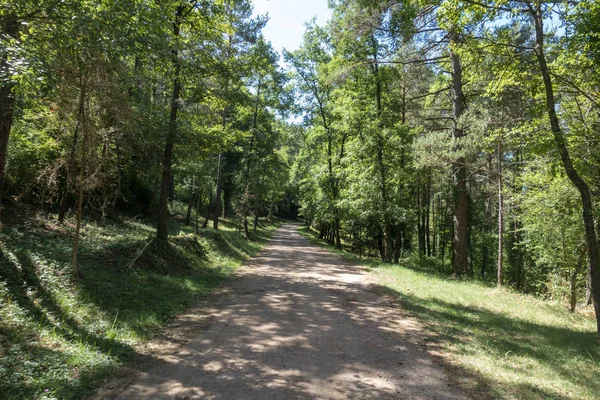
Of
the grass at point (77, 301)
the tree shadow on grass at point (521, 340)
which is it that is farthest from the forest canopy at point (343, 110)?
the tree shadow on grass at point (521, 340)

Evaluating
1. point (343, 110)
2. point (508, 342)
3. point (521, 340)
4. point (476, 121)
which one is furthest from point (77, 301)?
point (343, 110)

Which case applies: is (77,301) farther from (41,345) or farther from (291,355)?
(291,355)

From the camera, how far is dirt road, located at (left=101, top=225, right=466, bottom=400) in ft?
13.6

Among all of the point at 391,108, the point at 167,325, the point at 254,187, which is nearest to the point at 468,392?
the point at 167,325

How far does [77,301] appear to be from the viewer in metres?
6.20

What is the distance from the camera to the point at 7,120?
6922 mm

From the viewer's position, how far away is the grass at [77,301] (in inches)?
163

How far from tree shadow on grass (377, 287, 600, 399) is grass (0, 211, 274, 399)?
17.7 feet

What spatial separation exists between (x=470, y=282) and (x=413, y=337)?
859cm

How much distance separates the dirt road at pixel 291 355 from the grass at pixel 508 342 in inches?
21.5

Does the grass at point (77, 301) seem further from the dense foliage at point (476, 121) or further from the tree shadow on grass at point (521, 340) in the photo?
the dense foliage at point (476, 121)

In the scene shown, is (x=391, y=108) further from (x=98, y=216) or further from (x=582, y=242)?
(x=98, y=216)

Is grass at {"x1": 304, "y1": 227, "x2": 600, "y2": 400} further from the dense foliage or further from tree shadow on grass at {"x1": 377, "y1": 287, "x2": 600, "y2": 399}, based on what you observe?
the dense foliage

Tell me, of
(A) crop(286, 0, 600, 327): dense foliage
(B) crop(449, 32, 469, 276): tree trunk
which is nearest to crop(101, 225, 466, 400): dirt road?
(A) crop(286, 0, 600, 327): dense foliage
